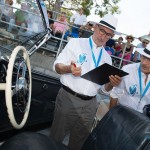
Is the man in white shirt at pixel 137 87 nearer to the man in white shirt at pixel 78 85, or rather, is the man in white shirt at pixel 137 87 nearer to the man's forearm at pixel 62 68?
the man in white shirt at pixel 78 85

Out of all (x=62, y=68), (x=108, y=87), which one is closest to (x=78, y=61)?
(x=62, y=68)

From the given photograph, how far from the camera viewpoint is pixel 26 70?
246cm

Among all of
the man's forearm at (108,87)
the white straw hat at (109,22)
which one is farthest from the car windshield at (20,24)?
the man's forearm at (108,87)

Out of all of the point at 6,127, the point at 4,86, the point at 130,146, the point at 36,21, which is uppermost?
the point at 36,21

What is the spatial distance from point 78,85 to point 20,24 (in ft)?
3.00

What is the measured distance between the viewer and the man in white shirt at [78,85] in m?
3.07

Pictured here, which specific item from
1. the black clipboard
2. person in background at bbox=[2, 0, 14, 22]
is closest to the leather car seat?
the black clipboard

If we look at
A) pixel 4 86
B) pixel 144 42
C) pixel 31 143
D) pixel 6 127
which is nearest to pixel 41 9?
pixel 6 127

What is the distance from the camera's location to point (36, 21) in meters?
3.46

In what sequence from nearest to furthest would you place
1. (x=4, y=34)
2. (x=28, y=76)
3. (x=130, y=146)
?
(x=130, y=146) → (x=28, y=76) → (x=4, y=34)

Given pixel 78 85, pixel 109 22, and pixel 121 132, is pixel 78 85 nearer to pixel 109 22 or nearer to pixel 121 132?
pixel 109 22

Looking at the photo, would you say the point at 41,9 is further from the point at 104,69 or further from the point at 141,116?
the point at 141,116

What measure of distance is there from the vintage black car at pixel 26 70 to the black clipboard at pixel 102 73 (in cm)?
56

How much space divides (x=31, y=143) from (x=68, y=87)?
3.84 ft
